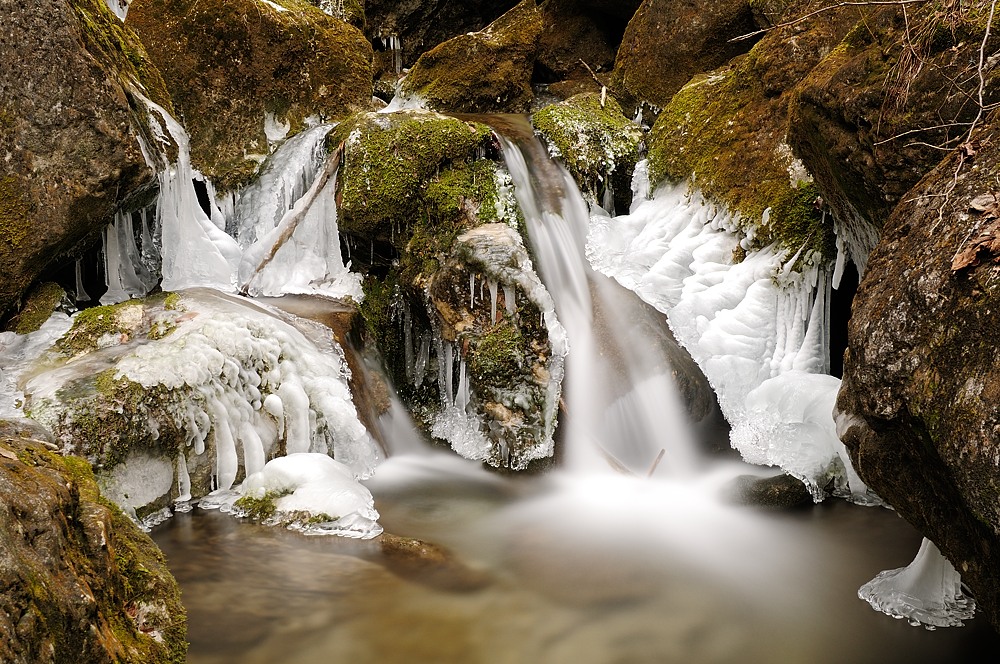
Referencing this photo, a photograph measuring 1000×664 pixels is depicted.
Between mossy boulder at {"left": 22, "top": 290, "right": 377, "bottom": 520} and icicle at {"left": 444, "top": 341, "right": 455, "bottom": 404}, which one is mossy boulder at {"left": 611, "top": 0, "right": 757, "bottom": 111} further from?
mossy boulder at {"left": 22, "top": 290, "right": 377, "bottom": 520}

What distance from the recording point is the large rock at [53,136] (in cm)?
468

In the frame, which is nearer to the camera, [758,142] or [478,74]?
[758,142]

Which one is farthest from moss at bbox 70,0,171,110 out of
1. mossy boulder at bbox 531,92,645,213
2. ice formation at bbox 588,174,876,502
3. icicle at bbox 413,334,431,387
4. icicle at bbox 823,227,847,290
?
icicle at bbox 823,227,847,290

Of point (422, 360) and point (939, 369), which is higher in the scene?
point (939, 369)

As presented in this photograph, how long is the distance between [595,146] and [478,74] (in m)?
3.08

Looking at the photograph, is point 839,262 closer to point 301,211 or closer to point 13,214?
point 301,211

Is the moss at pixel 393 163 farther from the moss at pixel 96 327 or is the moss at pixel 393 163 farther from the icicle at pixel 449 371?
the moss at pixel 96 327

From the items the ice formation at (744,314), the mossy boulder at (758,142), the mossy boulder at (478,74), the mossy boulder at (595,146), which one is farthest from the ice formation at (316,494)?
the mossy boulder at (478,74)

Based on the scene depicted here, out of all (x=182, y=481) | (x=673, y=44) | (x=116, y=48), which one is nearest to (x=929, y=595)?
(x=182, y=481)

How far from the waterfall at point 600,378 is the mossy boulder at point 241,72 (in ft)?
11.9

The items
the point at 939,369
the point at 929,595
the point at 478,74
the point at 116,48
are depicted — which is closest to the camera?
the point at 939,369

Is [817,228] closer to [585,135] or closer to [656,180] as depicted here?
[656,180]

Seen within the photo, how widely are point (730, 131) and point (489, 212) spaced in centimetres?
249

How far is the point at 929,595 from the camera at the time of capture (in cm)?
321
